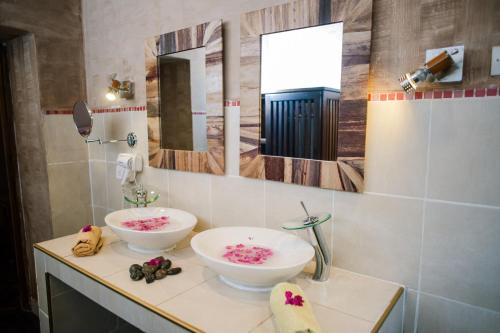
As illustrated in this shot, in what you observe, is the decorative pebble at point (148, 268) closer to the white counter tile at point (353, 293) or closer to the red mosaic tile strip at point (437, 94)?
the white counter tile at point (353, 293)

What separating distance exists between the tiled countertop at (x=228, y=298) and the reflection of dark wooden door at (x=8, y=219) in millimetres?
1366

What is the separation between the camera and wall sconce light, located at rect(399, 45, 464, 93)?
3.18 feet

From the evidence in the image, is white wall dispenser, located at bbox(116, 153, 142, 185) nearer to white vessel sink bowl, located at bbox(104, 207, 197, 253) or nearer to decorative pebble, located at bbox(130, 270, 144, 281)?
white vessel sink bowl, located at bbox(104, 207, 197, 253)

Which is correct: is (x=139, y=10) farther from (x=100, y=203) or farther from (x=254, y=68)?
(x=100, y=203)

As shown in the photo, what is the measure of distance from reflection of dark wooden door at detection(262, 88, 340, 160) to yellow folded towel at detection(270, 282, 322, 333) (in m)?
0.54

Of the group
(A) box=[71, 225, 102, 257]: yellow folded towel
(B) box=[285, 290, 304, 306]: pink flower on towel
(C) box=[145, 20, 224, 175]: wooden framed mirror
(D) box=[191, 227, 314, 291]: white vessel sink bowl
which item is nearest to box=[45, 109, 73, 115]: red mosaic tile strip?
(C) box=[145, 20, 224, 175]: wooden framed mirror

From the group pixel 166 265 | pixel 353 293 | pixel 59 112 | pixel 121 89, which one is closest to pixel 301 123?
pixel 353 293

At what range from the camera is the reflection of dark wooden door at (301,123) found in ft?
4.08

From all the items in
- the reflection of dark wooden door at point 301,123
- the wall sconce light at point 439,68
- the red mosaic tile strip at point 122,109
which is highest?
the wall sconce light at point 439,68

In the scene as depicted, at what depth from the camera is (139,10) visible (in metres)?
1.87

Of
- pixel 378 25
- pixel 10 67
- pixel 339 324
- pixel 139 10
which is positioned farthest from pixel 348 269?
pixel 10 67

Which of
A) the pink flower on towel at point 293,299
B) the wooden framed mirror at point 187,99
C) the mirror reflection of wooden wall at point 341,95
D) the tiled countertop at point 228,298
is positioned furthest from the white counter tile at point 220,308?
the wooden framed mirror at point 187,99

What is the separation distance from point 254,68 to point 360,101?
0.50 m

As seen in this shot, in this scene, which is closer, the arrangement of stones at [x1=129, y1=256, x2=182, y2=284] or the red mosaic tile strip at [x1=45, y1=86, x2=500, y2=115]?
the red mosaic tile strip at [x1=45, y1=86, x2=500, y2=115]
